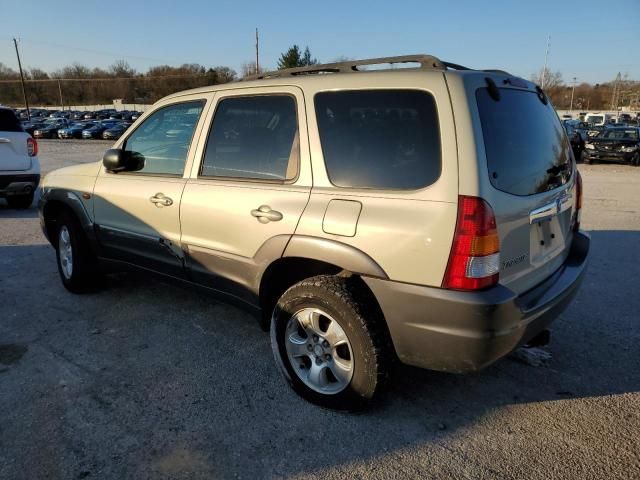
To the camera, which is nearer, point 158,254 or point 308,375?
point 308,375

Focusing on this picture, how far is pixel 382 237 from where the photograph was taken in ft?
7.72

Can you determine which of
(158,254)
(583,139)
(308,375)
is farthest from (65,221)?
(583,139)

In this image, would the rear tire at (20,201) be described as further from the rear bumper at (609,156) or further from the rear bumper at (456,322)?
the rear bumper at (609,156)

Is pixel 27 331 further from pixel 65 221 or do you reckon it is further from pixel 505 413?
pixel 505 413

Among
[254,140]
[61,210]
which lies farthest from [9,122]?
[254,140]

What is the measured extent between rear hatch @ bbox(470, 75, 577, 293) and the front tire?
2.39ft

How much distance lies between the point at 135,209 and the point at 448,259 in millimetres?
2575

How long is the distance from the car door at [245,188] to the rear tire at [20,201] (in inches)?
297

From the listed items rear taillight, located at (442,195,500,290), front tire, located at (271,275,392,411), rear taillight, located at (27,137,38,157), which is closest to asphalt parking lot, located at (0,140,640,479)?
front tire, located at (271,275,392,411)

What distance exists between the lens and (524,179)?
→ 248 centimetres

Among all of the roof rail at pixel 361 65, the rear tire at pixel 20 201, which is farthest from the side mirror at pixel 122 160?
the rear tire at pixel 20 201

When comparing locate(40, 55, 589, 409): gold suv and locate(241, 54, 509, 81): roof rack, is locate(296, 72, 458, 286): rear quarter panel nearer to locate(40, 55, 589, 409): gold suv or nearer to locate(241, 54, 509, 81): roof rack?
locate(40, 55, 589, 409): gold suv

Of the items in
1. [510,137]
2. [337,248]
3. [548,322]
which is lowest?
[548,322]

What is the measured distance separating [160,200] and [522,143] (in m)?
2.47
